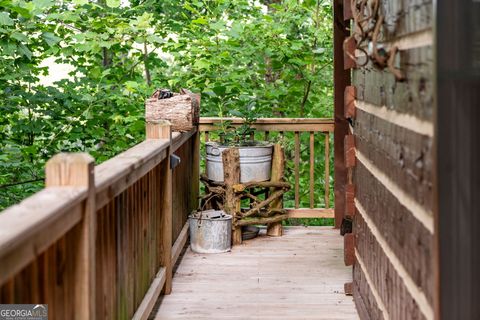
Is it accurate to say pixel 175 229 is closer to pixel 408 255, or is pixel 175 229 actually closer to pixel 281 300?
pixel 281 300

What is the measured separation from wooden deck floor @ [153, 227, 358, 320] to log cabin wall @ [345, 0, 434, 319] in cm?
45

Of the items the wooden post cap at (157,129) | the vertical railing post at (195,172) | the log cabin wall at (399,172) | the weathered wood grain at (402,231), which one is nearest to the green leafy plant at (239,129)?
the vertical railing post at (195,172)

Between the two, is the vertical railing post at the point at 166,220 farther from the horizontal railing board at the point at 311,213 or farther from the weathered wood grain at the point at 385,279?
the horizontal railing board at the point at 311,213

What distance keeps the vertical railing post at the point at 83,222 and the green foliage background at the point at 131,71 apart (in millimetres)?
3292

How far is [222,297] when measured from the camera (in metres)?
4.28

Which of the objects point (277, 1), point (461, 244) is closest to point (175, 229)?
point (461, 244)

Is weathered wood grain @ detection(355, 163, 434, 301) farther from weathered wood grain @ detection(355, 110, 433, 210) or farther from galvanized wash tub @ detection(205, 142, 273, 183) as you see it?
galvanized wash tub @ detection(205, 142, 273, 183)

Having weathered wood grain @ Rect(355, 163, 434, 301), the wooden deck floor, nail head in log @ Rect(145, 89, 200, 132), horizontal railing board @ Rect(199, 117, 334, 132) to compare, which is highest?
nail head in log @ Rect(145, 89, 200, 132)

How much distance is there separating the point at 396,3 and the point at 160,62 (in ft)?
19.5

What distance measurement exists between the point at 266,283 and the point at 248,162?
1448 mm

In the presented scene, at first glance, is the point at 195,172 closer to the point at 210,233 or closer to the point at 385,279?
the point at 210,233

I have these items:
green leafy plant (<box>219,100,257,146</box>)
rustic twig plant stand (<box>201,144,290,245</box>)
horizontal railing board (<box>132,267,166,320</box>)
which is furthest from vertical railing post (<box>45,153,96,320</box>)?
green leafy plant (<box>219,100,257,146</box>)

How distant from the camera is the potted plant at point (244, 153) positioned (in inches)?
227

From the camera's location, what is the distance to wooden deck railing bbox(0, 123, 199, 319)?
1578mm
